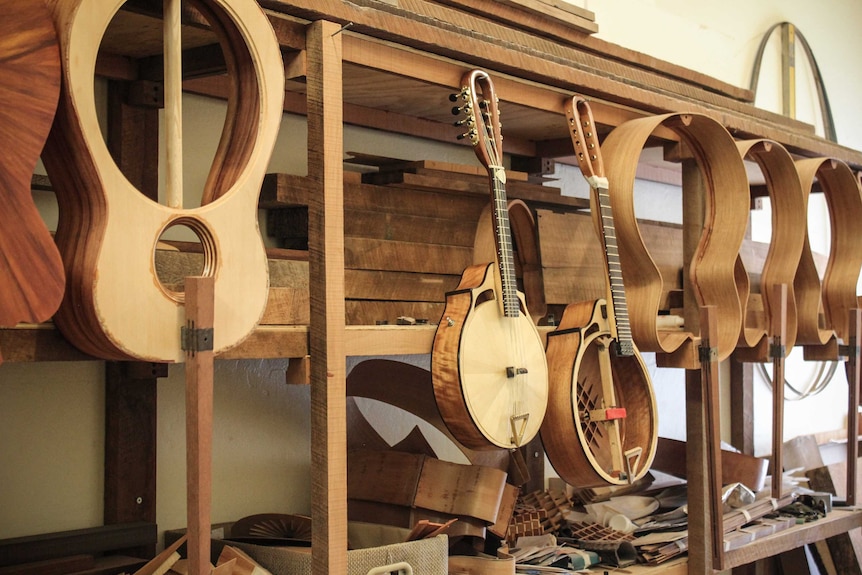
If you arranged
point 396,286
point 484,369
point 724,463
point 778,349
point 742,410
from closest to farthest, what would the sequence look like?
point 484,369, point 396,286, point 778,349, point 724,463, point 742,410

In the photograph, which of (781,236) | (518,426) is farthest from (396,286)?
(781,236)

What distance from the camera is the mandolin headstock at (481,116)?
2.04m

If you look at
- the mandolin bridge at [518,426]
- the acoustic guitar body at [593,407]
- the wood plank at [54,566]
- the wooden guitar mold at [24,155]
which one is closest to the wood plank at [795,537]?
the acoustic guitar body at [593,407]

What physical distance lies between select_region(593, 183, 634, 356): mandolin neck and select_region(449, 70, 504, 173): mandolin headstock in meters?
0.35

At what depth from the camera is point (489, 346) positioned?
2.00 meters

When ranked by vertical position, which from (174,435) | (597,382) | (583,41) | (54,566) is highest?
(583,41)

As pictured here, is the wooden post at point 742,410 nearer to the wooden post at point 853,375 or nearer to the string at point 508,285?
the wooden post at point 853,375

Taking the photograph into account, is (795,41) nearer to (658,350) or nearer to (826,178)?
(826,178)

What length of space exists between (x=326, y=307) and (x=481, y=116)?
590mm

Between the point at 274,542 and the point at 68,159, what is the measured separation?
959 millimetres

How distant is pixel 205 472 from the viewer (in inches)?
58.4

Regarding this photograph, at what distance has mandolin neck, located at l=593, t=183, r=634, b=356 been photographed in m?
2.30

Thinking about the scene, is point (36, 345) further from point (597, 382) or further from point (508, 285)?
point (597, 382)

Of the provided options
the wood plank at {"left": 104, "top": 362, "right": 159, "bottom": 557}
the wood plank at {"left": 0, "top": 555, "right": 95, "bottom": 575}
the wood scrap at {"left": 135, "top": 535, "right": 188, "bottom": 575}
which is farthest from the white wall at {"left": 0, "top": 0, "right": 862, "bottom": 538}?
the wood scrap at {"left": 135, "top": 535, "right": 188, "bottom": 575}
